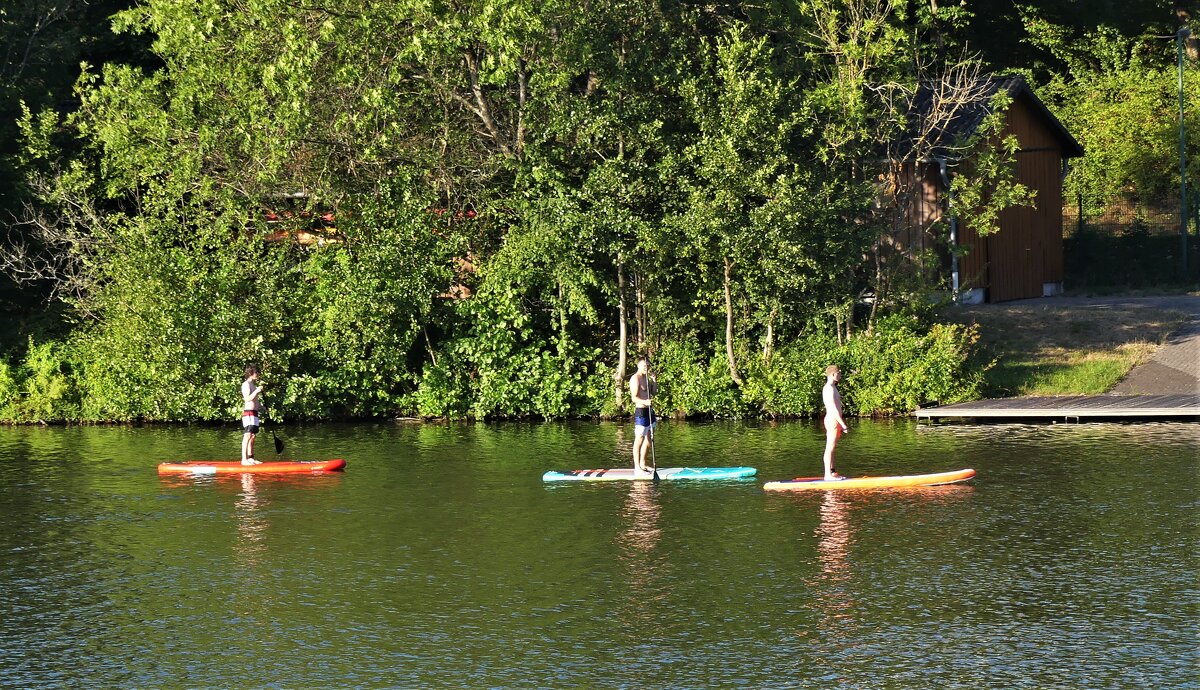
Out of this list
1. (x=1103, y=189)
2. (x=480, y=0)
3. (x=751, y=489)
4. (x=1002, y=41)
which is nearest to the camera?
(x=751, y=489)

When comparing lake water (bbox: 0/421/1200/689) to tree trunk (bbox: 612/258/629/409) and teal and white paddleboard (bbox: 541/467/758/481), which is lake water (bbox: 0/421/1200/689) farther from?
tree trunk (bbox: 612/258/629/409)

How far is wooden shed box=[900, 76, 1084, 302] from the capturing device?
38.5 m

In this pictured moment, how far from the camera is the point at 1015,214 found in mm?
42469

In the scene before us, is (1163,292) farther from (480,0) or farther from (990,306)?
(480,0)

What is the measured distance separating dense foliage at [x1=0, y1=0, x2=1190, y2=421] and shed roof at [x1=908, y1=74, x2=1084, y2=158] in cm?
269

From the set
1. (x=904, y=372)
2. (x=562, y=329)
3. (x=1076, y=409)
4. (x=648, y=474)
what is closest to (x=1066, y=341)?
(x=904, y=372)

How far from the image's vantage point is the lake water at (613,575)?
41.2ft

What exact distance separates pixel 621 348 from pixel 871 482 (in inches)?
460

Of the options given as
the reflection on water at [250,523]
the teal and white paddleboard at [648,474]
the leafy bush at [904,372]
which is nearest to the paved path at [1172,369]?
the leafy bush at [904,372]

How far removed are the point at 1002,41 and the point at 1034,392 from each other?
1322 inches

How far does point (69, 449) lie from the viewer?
2852cm

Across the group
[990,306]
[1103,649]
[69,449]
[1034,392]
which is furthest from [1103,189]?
[1103,649]

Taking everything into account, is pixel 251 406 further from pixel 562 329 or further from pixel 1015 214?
pixel 1015 214

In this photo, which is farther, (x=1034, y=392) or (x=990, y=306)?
(x=990, y=306)
